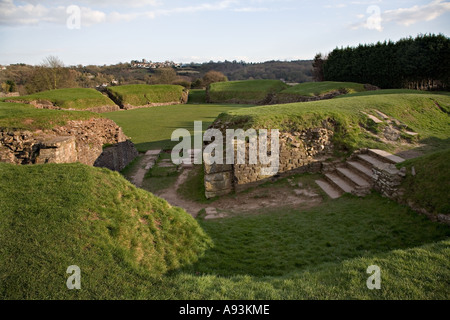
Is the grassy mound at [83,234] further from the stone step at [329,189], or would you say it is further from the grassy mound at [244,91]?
the grassy mound at [244,91]

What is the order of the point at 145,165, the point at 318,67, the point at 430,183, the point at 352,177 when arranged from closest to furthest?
the point at 430,183
the point at 352,177
the point at 145,165
the point at 318,67

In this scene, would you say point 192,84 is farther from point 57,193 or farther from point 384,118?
point 57,193

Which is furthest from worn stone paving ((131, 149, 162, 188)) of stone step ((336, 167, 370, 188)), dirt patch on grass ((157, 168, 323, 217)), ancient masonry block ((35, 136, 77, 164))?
stone step ((336, 167, 370, 188))

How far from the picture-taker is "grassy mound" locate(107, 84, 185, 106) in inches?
1515

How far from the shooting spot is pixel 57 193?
16.5ft

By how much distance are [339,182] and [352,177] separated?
42cm

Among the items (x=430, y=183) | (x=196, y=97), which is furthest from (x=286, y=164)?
(x=196, y=97)

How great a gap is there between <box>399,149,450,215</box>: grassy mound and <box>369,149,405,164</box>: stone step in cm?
96

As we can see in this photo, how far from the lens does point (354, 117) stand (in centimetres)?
1153

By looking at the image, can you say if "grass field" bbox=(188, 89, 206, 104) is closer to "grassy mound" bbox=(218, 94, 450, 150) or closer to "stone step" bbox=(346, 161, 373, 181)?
"grassy mound" bbox=(218, 94, 450, 150)

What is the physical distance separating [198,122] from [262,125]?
13450mm

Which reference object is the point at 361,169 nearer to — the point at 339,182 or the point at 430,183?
the point at 339,182

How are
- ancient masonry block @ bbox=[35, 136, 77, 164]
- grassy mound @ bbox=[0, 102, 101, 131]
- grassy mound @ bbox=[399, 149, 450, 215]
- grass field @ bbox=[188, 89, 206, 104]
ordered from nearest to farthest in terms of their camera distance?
1. grassy mound @ bbox=[399, 149, 450, 215]
2. ancient masonry block @ bbox=[35, 136, 77, 164]
3. grassy mound @ bbox=[0, 102, 101, 131]
4. grass field @ bbox=[188, 89, 206, 104]
